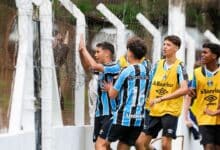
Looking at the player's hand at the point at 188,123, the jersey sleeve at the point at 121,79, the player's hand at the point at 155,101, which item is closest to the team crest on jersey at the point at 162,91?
the player's hand at the point at 155,101

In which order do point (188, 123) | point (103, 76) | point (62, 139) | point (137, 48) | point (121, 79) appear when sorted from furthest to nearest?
point (188, 123), point (62, 139), point (103, 76), point (137, 48), point (121, 79)

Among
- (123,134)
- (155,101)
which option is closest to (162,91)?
(155,101)

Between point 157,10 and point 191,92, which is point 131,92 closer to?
point 191,92

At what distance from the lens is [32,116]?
1023cm

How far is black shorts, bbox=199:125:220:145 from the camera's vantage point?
462 inches

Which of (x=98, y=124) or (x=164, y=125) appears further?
(x=98, y=124)

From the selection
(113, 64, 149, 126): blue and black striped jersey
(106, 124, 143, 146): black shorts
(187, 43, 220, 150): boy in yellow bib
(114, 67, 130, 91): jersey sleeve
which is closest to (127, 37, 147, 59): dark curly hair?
(113, 64, 149, 126): blue and black striped jersey

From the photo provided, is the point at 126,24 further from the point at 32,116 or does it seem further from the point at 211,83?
the point at 32,116

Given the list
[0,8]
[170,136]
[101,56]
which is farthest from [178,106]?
[0,8]

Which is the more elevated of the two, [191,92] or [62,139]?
[191,92]

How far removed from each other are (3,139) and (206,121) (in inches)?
137

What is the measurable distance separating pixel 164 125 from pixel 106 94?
0.90 metres

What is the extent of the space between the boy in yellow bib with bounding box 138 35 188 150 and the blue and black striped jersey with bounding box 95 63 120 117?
51cm

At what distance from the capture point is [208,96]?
1173cm
